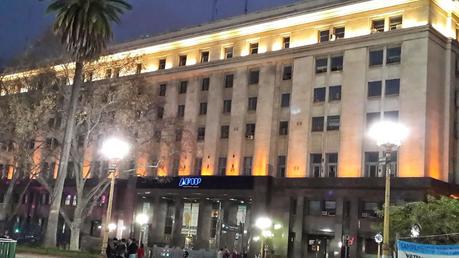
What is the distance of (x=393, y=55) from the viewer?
4919 cm

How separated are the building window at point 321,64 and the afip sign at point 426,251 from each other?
3576 centimetres

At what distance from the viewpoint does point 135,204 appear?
61.0 metres

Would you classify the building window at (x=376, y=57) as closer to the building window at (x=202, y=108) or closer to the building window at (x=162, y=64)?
the building window at (x=202, y=108)

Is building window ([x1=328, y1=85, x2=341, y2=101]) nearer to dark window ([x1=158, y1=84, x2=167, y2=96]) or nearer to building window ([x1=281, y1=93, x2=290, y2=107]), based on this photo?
building window ([x1=281, y1=93, x2=290, y2=107])

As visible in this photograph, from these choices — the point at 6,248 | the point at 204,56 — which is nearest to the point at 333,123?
the point at 204,56

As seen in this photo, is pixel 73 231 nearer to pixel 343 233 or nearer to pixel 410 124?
pixel 343 233

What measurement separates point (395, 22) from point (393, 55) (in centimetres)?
292

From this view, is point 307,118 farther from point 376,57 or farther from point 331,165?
point 376,57

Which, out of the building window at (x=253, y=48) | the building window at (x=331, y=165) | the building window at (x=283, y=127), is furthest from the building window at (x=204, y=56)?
the building window at (x=331, y=165)

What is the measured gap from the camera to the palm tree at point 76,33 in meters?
42.2

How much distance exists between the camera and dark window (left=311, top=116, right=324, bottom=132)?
52353mm

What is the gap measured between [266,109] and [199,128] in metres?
8.42

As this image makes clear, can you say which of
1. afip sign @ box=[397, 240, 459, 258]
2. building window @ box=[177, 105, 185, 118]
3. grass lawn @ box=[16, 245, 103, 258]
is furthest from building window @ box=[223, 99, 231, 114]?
afip sign @ box=[397, 240, 459, 258]

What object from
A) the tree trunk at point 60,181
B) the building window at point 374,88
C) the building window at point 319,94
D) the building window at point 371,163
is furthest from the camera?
the building window at point 319,94
